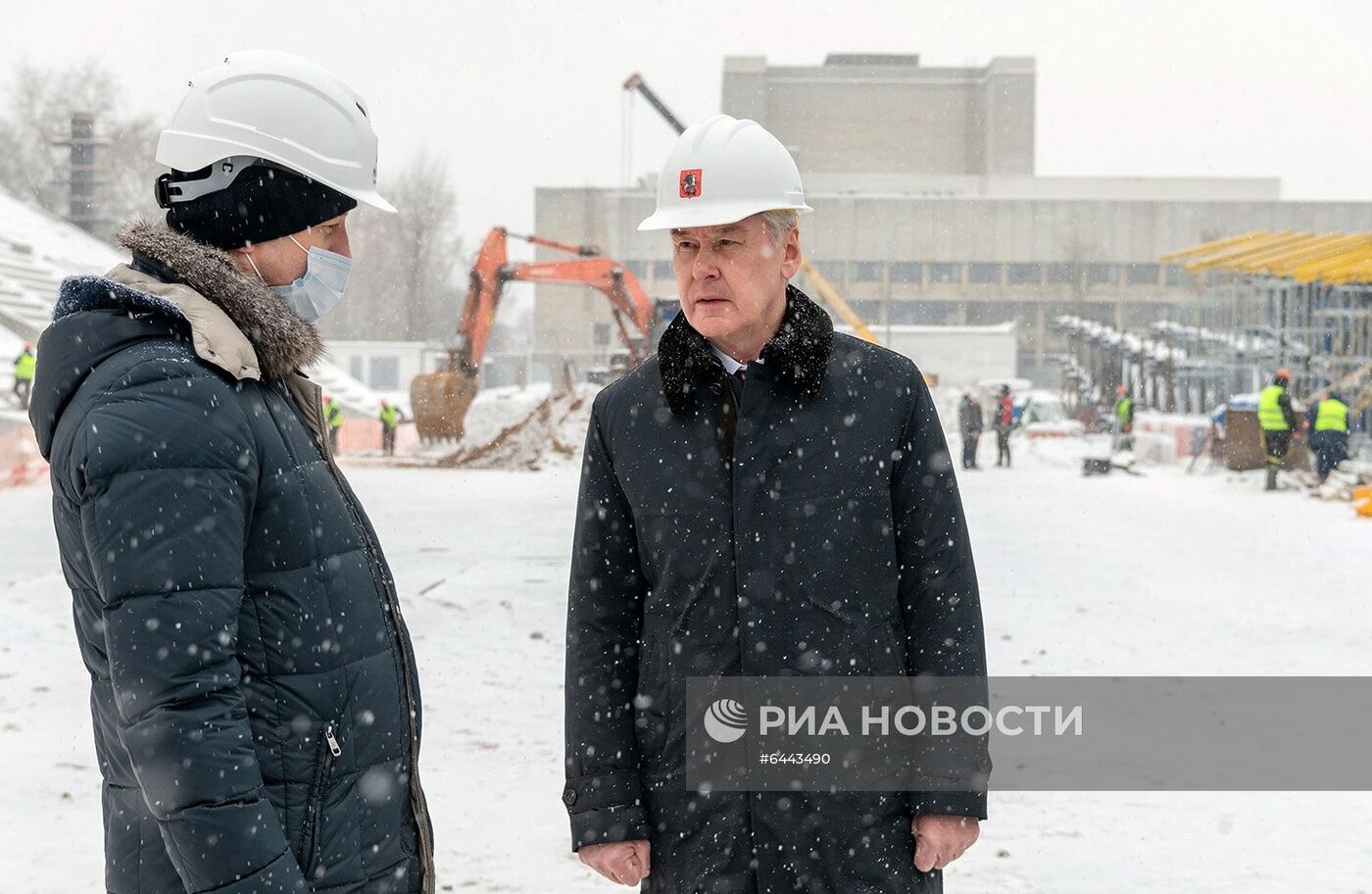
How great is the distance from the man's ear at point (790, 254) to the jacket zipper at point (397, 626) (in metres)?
0.95

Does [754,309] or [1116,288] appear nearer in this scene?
[754,309]

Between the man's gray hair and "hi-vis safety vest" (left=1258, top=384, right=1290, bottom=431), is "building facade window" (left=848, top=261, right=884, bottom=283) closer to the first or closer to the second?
"hi-vis safety vest" (left=1258, top=384, right=1290, bottom=431)

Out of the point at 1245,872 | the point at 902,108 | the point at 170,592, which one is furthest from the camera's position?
the point at 902,108

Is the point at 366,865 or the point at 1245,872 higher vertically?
the point at 366,865

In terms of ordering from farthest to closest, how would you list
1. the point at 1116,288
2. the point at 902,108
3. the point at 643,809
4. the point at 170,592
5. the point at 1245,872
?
the point at 902,108 < the point at 1116,288 < the point at 1245,872 < the point at 643,809 < the point at 170,592

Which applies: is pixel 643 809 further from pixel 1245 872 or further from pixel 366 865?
pixel 1245 872

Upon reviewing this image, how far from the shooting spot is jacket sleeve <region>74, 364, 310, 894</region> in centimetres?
164

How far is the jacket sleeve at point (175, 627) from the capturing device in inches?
64.7

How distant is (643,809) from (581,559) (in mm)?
474

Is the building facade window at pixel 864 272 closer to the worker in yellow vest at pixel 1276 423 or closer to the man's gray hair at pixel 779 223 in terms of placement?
the worker in yellow vest at pixel 1276 423

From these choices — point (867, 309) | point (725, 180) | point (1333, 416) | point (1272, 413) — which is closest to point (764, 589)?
point (725, 180)

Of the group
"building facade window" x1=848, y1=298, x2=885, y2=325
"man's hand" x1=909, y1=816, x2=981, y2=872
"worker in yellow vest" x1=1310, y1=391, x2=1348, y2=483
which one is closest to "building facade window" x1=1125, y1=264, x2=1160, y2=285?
"building facade window" x1=848, y1=298, x2=885, y2=325

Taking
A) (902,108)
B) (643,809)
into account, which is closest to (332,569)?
(643,809)

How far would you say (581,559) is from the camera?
99.2 inches
